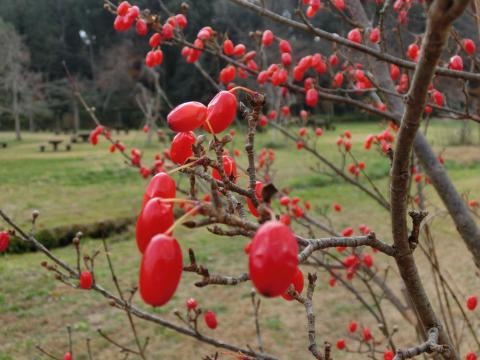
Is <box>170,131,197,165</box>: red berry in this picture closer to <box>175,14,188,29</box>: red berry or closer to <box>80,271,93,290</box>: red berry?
<box>80,271,93,290</box>: red berry

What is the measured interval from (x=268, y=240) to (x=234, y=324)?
4.60 meters

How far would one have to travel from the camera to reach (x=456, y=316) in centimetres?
496

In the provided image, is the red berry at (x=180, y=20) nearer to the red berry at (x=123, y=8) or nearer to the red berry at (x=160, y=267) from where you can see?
the red berry at (x=123, y=8)

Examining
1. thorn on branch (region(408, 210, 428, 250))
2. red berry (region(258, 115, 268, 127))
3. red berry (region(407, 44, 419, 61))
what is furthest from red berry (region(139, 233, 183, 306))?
red berry (region(258, 115, 268, 127))

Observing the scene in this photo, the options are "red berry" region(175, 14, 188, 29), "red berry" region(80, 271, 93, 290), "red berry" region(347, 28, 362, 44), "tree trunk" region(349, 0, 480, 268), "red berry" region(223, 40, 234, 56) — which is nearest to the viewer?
"tree trunk" region(349, 0, 480, 268)

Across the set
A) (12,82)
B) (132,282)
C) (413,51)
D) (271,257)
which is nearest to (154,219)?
(271,257)

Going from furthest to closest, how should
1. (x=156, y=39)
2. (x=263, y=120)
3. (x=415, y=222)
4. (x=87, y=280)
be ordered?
(x=263, y=120)
(x=156, y=39)
(x=87, y=280)
(x=415, y=222)

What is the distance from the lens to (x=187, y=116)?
2.89 feet

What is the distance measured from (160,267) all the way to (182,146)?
14.5 inches

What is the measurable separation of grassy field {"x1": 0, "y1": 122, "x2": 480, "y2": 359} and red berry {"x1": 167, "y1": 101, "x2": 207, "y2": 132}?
8.97 feet

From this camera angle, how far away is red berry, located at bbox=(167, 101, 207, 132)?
2.88 feet

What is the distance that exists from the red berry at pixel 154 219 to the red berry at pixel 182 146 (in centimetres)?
27

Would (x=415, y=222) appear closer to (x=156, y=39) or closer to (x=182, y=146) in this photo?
(x=182, y=146)

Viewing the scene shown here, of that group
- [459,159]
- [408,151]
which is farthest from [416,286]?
[459,159]
